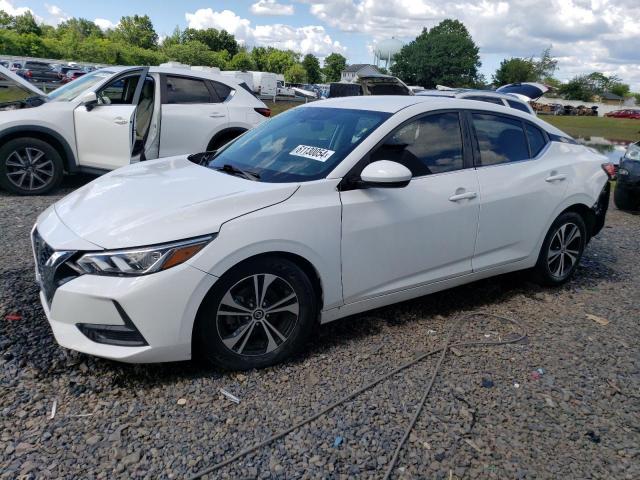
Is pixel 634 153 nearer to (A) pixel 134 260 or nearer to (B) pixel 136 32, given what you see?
(A) pixel 134 260

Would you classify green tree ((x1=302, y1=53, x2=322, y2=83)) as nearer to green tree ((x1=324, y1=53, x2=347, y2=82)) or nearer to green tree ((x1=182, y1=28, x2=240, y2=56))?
green tree ((x1=324, y1=53, x2=347, y2=82))

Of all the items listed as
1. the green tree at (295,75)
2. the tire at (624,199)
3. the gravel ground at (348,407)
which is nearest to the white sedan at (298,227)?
the gravel ground at (348,407)

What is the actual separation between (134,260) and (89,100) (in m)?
5.52

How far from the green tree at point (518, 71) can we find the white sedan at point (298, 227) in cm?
9305

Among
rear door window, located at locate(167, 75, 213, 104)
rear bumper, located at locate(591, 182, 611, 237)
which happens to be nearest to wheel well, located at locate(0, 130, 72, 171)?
rear door window, located at locate(167, 75, 213, 104)

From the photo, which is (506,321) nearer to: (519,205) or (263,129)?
(519,205)

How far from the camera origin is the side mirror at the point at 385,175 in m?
3.26

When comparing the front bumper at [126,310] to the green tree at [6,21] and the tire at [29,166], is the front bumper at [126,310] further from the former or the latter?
the green tree at [6,21]

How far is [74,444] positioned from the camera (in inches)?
100.0

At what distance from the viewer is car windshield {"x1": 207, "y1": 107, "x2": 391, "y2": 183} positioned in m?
3.47

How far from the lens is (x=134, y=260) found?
9.07 feet

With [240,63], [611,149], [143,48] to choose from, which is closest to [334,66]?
[240,63]

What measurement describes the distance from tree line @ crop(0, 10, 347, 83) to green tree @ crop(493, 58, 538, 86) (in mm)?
37520

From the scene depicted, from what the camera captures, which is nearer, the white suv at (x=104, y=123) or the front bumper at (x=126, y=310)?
the front bumper at (x=126, y=310)
